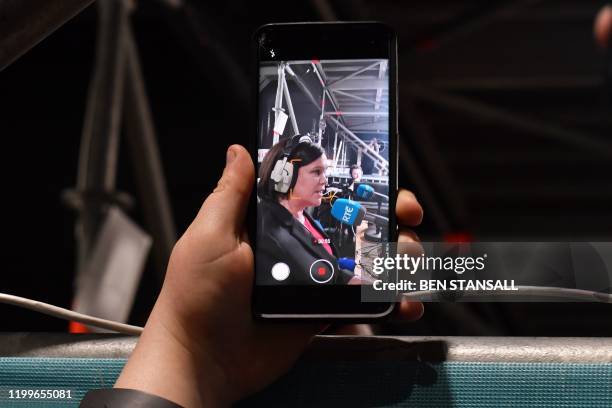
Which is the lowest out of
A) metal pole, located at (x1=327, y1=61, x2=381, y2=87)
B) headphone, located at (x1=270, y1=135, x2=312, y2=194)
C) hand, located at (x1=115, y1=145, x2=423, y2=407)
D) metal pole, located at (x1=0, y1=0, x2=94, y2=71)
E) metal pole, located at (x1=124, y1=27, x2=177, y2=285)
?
hand, located at (x1=115, y1=145, x2=423, y2=407)

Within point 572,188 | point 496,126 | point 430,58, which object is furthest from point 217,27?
point 572,188

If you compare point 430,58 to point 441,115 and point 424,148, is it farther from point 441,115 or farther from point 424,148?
point 441,115

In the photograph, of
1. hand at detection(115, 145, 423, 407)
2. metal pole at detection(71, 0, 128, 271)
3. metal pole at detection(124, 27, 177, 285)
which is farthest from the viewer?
metal pole at detection(124, 27, 177, 285)

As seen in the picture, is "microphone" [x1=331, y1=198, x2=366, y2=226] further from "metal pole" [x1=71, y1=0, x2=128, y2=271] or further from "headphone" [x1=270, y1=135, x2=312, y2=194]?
"metal pole" [x1=71, y1=0, x2=128, y2=271]

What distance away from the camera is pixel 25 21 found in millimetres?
566

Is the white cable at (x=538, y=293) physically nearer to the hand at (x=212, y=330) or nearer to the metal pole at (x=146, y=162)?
the hand at (x=212, y=330)

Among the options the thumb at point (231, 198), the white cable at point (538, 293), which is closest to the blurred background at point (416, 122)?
the white cable at point (538, 293)

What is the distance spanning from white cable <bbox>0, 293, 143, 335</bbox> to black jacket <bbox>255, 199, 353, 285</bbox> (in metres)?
0.13

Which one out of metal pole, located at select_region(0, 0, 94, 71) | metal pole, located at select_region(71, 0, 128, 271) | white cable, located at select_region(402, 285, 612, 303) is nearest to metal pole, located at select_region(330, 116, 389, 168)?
white cable, located at select_region(402, 285, 612, 303)

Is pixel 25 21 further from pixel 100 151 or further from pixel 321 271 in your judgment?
pixel 100 151

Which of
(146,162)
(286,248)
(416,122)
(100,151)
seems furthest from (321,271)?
(416,122)

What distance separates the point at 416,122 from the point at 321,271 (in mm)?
1762

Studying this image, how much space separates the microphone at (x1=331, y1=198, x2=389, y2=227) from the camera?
1.95 ft

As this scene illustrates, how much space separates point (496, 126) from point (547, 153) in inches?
13.2
